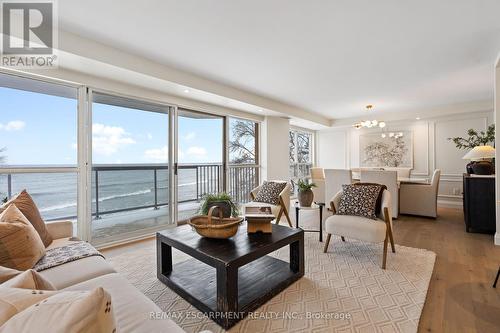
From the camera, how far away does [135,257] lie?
2.82m

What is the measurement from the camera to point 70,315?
542mm

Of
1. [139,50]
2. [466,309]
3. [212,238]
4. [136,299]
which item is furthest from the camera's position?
[139,50]

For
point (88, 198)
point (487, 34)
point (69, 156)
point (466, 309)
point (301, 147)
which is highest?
point (487, 34)

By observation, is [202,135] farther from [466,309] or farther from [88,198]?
[466,309]

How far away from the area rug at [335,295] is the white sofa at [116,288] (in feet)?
1.80

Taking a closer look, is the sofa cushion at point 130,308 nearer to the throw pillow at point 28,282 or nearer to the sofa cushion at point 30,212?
the throw pillow at point 28,282

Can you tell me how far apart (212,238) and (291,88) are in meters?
3.11

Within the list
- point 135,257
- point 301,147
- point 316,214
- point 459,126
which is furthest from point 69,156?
point 459,126

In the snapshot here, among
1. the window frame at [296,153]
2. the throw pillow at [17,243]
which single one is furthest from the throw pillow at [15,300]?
the window frame at [296,153]

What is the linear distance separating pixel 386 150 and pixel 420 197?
7.65 feet

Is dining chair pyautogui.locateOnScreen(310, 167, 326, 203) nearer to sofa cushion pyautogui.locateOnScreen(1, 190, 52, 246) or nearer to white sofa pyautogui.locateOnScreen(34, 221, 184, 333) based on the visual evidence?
white sofa pyautogui.locateOnScreen(34, 221, 184, 333)

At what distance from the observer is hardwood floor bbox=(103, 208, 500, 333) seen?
1.68 meters

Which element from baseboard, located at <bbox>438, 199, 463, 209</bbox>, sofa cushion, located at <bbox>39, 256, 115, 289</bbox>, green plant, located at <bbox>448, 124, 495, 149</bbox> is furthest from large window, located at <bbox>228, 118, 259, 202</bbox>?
baseboard, located at <bbox>438, 199, 463, 209</bbox>

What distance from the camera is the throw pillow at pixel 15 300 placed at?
2.04 ft
